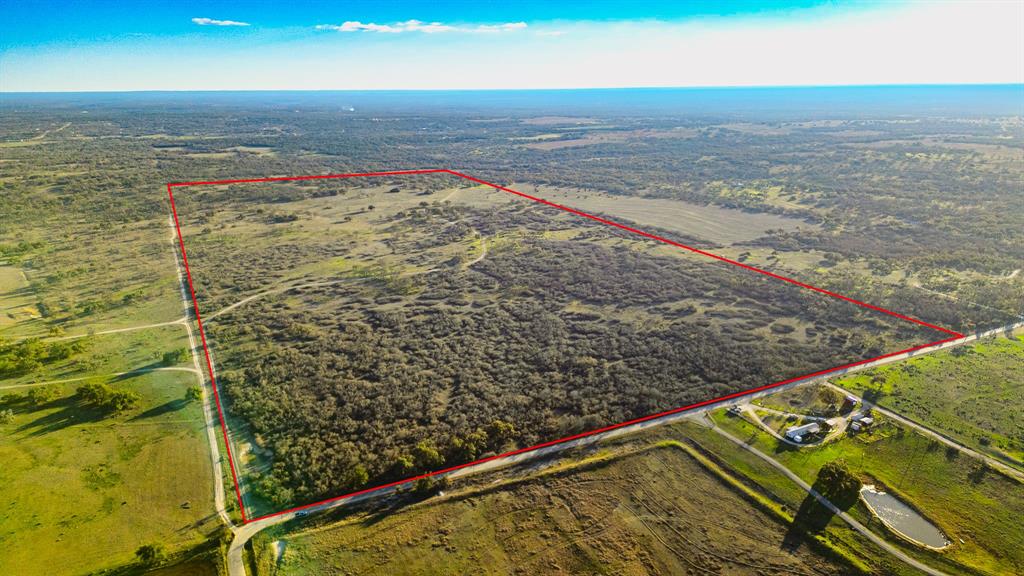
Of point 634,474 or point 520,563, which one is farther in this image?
point 634,474

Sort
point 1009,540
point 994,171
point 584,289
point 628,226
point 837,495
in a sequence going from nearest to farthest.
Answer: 1. point 1009,540
2. point 837,495
3. point 584,289
4. point 628,226
5. point 994,171

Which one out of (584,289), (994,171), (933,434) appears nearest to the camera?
(933,434)

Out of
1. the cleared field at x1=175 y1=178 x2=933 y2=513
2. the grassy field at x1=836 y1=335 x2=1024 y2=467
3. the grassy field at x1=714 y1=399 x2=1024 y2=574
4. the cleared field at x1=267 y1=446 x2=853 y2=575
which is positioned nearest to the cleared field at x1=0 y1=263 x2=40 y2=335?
the cleared field at x1=175 y1=178 x2=933 y2=513

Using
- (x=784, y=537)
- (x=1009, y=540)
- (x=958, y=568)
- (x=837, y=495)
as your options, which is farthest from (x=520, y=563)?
(x=1009, y=540)

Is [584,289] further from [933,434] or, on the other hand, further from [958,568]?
[958,568]

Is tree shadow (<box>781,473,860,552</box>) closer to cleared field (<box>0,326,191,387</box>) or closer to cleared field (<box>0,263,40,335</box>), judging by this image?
cleared field (<box>0,326,191,387</box>)

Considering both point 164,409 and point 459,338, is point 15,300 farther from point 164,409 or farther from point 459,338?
point 459,338

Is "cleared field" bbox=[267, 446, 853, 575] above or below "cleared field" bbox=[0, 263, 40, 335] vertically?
below
